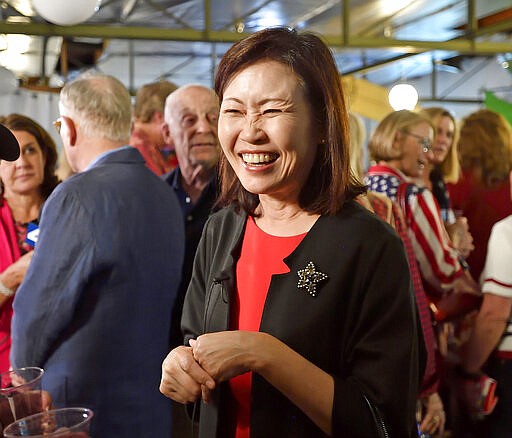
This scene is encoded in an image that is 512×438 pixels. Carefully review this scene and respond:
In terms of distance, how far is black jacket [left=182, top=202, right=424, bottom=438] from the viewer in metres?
1.27

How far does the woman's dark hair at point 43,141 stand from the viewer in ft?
9.27

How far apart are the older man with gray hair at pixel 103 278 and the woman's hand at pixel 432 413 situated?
111cm

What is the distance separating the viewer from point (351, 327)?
1297 mm

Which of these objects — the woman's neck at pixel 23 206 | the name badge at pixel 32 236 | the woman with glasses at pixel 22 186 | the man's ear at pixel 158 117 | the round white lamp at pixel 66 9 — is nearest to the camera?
the name badge at pixel 32 236

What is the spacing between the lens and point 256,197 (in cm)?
152

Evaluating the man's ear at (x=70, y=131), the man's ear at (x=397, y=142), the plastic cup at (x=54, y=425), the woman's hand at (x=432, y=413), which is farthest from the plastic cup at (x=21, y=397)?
the man's ear at (x=397, y=142)

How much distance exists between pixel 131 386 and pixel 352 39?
570 centimetres

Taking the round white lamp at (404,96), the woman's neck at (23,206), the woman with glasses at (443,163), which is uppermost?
the round white lamp at (404,96)

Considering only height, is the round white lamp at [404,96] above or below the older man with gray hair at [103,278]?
above

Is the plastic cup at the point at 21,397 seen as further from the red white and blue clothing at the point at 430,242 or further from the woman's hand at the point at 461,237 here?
the woman's hand at the point at 461,237

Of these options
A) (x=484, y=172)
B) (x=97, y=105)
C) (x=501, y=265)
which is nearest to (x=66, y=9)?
(x=97, y=105)

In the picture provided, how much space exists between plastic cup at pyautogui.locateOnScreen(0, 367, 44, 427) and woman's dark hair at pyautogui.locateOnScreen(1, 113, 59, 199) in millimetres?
1492

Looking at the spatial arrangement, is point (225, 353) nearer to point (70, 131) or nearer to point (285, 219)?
point (285, 219)

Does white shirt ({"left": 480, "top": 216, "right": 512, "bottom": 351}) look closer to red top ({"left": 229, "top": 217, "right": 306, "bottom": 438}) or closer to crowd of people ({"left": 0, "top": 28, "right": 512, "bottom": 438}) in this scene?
crowd of people ({"left": 0, "top": 28, "right": 512, "bottom": 438})
